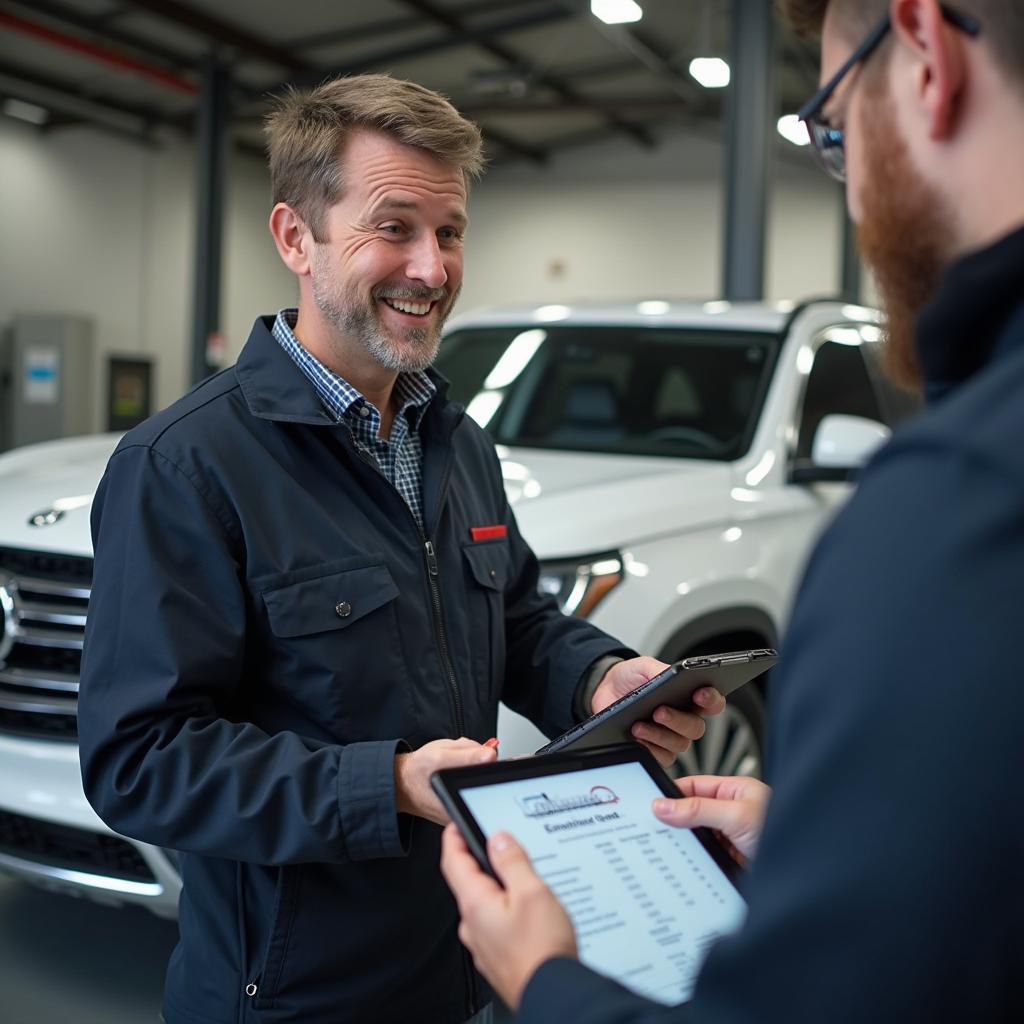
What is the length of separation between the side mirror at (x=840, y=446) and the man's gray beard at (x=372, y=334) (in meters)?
1.96

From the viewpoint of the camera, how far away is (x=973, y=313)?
2.34 ft

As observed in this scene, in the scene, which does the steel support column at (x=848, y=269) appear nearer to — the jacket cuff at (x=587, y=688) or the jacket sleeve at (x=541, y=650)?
the jacket sleeve at (x=541, y=650)

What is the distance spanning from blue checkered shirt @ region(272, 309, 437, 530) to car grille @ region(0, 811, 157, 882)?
126 centimetres

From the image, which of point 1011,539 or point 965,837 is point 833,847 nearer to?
point 965,837

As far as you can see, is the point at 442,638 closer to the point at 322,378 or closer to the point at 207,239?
the point at 322,378

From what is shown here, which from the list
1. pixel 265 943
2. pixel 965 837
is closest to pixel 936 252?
pixel 965 837

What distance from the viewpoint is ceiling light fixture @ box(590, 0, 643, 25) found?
8.35 metres

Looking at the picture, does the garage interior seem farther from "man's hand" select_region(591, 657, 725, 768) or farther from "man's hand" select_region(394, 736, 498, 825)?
"man's hand" select_region(394, 736, 498, 825)

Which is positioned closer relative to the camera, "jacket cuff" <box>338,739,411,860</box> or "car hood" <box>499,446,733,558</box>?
"jacket cuff" <box>338,739,411,860</box>

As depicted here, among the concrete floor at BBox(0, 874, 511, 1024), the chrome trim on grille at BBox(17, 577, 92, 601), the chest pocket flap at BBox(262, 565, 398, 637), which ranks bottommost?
the concrete floor at BBox(0, 874, 511, 1024)

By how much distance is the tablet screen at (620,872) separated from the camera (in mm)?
961

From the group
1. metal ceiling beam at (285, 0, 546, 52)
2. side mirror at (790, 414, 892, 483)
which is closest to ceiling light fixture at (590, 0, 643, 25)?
metal ceiling beam at (285, 0, 546, 52)

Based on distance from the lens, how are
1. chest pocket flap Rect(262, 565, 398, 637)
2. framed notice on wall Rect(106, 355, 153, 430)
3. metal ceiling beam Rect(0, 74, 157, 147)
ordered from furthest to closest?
framed notice on wall Rect(106, 355, 153, 430)
metal ceiling beam Rect(0, 74, 157, 147)
chest pocket flap Rect(262, 565, 398, 637)

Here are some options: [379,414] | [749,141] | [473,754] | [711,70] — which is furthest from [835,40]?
[711,70]
